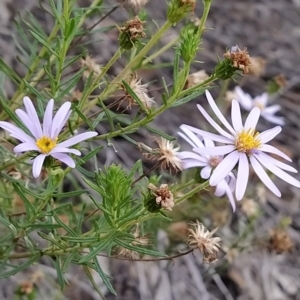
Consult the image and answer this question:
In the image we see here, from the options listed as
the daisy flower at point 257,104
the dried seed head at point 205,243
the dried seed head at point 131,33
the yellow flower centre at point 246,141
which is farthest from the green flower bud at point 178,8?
the daisy flower at point 257,104

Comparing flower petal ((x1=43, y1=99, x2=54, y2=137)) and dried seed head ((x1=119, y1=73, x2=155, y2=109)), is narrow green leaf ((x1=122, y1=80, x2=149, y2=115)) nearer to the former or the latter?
dried seed head ((x1=119, y1=73, x2=155, y2=109))

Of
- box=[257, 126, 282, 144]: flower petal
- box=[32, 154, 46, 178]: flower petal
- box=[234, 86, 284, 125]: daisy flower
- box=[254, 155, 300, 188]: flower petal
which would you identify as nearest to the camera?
box=[32, 154, 46, 178]: flower petal

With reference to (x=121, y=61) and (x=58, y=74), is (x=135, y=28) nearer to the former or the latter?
(x=58, y=74)

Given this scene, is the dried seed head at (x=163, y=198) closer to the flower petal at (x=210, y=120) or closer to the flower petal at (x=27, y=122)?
the flower petal at (x=210, y=120)

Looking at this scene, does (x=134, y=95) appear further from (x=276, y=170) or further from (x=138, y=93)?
(x=276, y=170)

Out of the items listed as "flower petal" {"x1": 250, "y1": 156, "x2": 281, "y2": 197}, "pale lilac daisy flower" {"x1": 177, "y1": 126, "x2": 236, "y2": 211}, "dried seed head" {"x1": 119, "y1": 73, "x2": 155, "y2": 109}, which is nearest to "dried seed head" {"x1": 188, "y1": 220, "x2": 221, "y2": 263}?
"pale lilac daisy flower" {"x1": 177, "y1": 126, "x2": 236, "y2": 211}

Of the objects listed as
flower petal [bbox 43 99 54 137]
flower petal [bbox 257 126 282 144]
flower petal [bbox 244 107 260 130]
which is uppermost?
flower petal [bbox 43 99 54 137]
